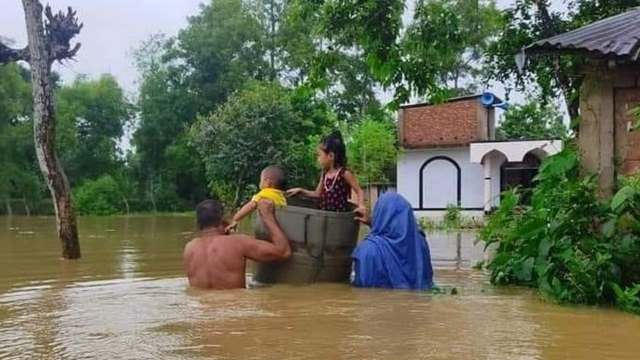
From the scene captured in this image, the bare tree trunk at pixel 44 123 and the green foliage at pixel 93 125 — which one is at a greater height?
the green foliage at pixel 93 125

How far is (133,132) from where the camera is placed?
50.0 m

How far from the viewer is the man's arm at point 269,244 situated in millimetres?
7633

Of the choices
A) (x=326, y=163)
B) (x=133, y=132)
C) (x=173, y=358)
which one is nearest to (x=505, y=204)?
(x=326, y=163)

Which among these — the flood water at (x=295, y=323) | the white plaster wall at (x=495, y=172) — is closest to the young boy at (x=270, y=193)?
the flood water at (x=295, y=323)

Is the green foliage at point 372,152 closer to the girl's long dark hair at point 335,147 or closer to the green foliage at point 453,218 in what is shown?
the green foliage at point 453,218

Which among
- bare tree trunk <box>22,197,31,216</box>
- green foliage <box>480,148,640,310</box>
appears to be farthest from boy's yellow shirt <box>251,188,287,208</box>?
bare tree trunk <box>22,197,31,216</box>

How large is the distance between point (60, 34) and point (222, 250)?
5987 mm

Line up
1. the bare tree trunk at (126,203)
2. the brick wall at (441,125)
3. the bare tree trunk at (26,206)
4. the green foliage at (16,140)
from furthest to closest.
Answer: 1. the bare tree trunk at (126,203)
2. the bare tree trunk at (26,206)
3. the green foliage at (16,140)
4. the brick wall at (441,125)

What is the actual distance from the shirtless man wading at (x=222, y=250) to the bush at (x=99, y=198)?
37738 mm

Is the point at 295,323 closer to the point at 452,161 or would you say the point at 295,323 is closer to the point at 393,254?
the point at 393,254

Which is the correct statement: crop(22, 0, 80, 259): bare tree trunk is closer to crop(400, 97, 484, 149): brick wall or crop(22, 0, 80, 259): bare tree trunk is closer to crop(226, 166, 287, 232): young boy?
crop(226, 166, 287, 232): young boy

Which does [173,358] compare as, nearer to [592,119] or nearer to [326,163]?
[326,163]

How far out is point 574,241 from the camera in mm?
7121

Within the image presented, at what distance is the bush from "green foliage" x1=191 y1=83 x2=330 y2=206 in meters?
13.0
